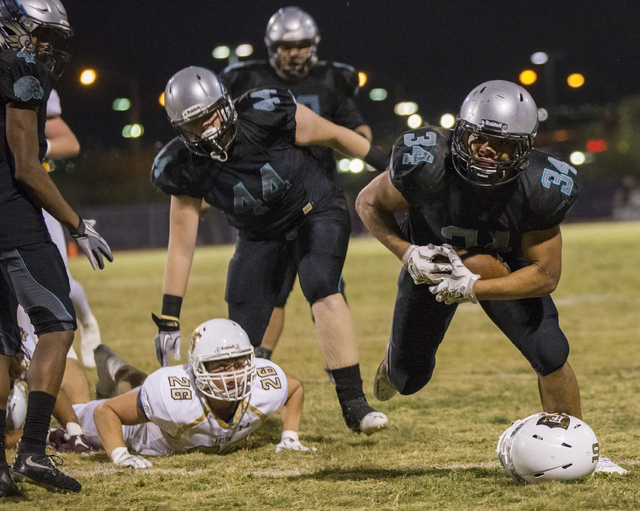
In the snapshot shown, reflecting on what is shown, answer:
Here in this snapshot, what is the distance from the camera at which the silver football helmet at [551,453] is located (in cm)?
301

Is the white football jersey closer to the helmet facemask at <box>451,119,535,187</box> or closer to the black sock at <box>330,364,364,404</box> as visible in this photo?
the black sock at <box>330,364,364,404</box>

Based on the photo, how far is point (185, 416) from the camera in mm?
3660

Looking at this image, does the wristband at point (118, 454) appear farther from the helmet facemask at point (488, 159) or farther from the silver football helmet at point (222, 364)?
the helmet facemask at point (488, 159)

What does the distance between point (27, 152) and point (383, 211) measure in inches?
58.7

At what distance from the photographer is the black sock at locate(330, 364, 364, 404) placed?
13.0 feet

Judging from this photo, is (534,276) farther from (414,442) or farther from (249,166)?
(249,166)

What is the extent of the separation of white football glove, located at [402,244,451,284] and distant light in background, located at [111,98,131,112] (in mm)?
24083

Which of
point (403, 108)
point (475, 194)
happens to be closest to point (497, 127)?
point (475, 194)

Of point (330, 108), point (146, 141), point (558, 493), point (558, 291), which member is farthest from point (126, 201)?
point (558, 493)

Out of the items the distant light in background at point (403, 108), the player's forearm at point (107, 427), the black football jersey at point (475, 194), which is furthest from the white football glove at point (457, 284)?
the distant light in background at point (403, 108)

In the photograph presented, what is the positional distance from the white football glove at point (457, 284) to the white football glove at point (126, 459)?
4.70 feet

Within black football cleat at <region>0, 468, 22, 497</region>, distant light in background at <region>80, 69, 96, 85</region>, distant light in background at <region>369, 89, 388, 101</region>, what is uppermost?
distant light in background at <region>80, 69, 96, 85</region>

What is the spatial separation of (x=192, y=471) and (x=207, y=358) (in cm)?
48

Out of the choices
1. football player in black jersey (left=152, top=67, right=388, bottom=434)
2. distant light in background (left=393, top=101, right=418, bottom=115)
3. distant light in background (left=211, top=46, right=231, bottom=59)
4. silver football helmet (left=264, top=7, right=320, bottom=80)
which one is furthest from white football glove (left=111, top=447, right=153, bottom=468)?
distant light in background (left=393, top=101, right=418, bottom=115)
